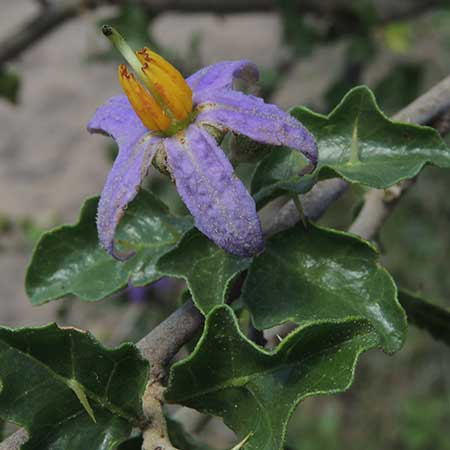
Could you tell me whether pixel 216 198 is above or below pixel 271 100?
above

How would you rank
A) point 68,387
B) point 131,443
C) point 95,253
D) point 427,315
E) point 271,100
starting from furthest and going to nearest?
point 271,100, point 427,315, point 95,253, point 131,443, point 68,387

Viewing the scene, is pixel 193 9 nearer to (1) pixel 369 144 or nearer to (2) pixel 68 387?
(1) pixel 369 144

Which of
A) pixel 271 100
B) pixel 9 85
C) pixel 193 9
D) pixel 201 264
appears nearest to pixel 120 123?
pixel 201 264

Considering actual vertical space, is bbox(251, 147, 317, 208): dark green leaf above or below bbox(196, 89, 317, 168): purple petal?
below

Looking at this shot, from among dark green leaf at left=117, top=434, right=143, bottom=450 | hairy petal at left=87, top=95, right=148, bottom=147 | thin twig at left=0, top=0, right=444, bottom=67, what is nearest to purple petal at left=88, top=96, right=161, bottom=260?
hairy petal at left=87, top=95, right=148, bottom=147

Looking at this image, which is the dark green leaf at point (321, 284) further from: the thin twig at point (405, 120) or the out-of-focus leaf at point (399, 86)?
the out-of-focus leaf at point (399, 86)

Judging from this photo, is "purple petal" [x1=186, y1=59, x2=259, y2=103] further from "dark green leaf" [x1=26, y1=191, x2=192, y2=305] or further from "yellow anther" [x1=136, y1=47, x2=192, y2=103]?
"dark green leaf" [x1=26, y1=191, x2=192, y2=305]
